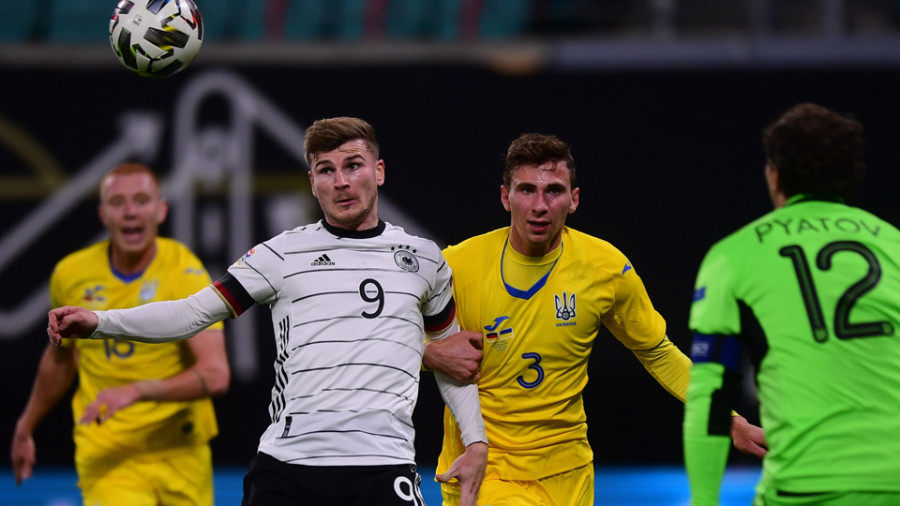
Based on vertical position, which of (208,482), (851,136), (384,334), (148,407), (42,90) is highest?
(42,90)

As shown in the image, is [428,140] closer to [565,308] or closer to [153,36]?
[153,36]

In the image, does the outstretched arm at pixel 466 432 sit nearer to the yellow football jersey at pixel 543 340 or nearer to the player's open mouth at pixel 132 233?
the yellow football jersey at pixel 543 340

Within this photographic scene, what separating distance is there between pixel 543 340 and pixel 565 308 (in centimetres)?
17

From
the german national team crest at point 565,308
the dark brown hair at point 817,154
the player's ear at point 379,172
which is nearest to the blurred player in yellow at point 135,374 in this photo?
the player's ear at point 379,172

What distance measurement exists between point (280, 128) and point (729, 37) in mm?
3867

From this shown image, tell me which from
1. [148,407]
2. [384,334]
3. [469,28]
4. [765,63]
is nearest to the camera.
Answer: [384,334]

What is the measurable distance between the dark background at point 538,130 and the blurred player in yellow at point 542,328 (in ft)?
14.2

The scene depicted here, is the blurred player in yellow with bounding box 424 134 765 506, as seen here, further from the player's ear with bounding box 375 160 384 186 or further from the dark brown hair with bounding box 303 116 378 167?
the dark brown hair with bounding box 303 116 378 167

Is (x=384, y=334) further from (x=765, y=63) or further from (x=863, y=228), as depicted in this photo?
(x=765, y=63)

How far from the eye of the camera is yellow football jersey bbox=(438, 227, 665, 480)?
4.95 metres

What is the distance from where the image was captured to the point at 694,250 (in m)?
9.55

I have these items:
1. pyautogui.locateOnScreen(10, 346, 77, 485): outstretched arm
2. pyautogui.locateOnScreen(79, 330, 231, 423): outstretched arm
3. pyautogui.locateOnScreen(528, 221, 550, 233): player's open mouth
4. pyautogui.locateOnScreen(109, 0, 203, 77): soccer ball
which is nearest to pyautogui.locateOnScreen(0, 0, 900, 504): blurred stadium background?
pyautogui.locateOnScreen(10, 346, 77, 485): outstretched arm

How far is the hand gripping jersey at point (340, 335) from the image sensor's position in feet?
13.7

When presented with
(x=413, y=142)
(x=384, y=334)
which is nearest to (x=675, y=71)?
(x=413, y=142)
